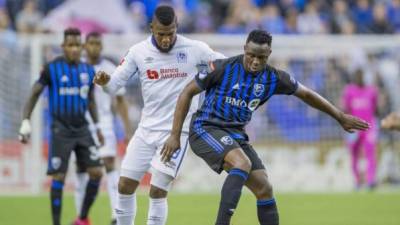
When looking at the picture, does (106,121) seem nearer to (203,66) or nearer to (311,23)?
(203,66)

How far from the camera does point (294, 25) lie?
24438 mm

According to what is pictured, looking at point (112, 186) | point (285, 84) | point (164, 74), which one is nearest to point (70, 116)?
point (112, 186)

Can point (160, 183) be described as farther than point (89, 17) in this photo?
No

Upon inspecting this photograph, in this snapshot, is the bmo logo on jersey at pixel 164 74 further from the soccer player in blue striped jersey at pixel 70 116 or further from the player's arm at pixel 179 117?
the soccer player in blue striped jersey at pixel 70 116

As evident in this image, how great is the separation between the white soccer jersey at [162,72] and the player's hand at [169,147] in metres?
0.75

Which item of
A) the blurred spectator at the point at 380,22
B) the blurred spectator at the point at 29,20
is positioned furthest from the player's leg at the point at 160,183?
the blurred spectator at the point at 380,22

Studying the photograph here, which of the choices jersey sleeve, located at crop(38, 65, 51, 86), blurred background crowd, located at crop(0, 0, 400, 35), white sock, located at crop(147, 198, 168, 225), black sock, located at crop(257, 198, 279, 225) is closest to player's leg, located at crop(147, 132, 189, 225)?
white sock, located at crop(147, 198, 168, 225)

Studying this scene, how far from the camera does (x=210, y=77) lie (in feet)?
31.8

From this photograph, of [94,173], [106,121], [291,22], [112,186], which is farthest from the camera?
[291,22]

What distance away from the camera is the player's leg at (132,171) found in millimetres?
10461

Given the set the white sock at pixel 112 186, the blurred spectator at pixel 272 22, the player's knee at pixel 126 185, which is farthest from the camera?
the blurred spectator at pixel 272 22

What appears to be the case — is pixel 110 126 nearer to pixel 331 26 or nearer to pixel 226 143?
pixel 226 143

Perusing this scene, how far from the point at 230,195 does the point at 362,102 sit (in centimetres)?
1200

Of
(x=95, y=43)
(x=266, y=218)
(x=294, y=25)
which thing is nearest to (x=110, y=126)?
(x=95, y=43)
